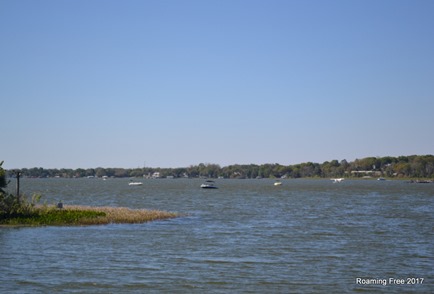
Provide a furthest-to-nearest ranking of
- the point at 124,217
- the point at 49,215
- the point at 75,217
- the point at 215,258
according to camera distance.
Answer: the point at 124,217
the point at 75,217
the point at 49,215
the point at 215,258

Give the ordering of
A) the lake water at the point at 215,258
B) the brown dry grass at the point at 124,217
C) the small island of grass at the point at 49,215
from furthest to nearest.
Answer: the brown dry grass at the point at 124,217 → the small island of grass at the point at 49,215 → the lake water at the point at 215,258

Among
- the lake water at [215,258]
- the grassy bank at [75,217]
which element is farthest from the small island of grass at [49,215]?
the lake water at [215,258]

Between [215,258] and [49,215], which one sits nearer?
[215,258]

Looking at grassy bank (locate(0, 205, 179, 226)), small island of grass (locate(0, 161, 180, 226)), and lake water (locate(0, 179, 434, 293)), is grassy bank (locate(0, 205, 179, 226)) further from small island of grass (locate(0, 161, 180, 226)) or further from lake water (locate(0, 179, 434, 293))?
lake water (locate(0, 179, 434, 293))

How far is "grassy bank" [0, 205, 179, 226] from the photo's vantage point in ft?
173

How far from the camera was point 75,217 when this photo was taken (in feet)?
183

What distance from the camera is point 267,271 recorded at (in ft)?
109

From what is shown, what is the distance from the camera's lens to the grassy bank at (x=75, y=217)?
52.7 meters

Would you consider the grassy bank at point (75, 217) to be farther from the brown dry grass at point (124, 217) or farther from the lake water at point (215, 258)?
the lake water at point (215, 258)

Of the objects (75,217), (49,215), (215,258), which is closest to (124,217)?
(75,217)

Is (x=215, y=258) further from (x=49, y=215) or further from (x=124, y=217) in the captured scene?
(x=49, y=215)

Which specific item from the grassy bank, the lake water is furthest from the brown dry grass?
the lake water

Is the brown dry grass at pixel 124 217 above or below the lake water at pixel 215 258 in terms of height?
above

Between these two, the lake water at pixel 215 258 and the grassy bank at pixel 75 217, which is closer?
the lake water at pixel 215 258
